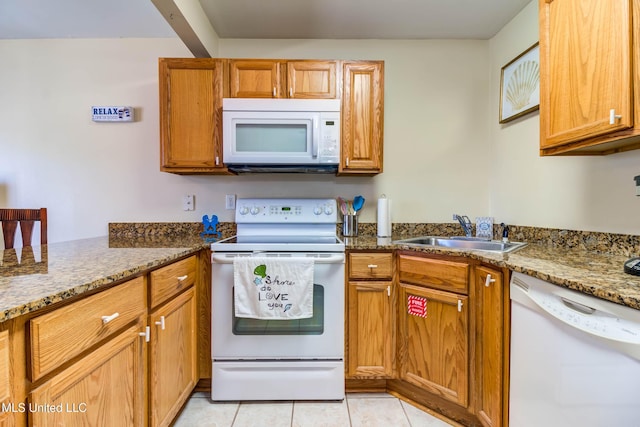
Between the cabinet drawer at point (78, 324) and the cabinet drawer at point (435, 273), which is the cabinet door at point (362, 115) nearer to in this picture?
the cabinet drawer at point (435, 273)

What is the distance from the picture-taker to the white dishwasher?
0.81 meters

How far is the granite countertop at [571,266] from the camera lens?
0.87 meters

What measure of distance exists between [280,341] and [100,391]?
2.93 feet

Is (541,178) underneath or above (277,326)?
above

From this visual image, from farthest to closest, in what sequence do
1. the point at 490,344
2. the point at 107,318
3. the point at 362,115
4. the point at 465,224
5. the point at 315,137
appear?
the point at 465,224 < the point at 362,115 < the point at 315,137 < the point at 490,344 < the point at 107,318

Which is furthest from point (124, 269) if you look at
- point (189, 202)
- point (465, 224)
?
point (465, 224)

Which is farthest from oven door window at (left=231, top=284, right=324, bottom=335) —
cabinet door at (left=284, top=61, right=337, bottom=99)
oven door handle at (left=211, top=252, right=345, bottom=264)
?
cabinet door at (left=284, top=61, right=337, bottom=99)

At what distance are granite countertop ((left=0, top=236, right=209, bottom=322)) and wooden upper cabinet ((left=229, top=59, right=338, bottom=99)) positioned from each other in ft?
3.61

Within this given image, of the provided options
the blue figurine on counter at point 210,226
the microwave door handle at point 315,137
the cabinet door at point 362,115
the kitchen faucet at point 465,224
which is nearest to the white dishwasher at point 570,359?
the kitchen faucet at point 465,224

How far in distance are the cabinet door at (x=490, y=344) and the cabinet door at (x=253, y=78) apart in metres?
1.64

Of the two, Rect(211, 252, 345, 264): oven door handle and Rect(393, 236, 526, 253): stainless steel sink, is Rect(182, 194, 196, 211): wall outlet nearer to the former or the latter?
Rect(211, 252, 345, 264): oven door handle

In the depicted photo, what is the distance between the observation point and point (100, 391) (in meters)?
0.97

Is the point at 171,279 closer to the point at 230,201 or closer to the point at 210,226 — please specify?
the point at 210,226

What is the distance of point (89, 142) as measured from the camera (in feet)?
7.54
